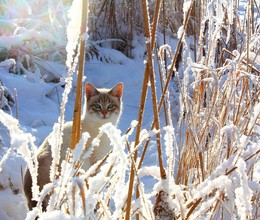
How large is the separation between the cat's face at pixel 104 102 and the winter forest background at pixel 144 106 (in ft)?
0.68

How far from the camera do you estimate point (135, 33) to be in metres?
5.25

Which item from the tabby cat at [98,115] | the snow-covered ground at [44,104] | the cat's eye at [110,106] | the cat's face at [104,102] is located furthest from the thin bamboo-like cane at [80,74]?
the cat's eye at [110,106]

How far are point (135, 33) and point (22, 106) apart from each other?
2103 mm

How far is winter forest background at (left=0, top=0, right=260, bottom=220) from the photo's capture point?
77 centimetres

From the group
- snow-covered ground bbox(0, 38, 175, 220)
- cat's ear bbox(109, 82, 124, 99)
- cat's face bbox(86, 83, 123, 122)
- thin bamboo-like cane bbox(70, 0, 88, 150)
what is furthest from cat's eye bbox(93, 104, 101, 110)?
thin bamboo-like cane bbox(70, 0, 88, 150)

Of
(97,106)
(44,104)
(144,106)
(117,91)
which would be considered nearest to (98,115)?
(97,106)

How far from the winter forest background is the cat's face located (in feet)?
0.68

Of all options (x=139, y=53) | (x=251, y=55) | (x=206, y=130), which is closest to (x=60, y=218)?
(x=206, y=130)

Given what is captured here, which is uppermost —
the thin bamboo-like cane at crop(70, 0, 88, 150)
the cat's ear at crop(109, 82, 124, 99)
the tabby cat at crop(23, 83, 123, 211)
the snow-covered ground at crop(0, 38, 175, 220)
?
the thin bamboo-like cane at crop(70, 0, 88, 150)

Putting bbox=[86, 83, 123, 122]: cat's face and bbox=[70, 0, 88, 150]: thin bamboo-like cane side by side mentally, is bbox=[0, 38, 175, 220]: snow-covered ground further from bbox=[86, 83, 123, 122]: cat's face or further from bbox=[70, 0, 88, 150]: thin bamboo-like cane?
bbox=[70, 0, 88, 150]: thin bamboo-like cane

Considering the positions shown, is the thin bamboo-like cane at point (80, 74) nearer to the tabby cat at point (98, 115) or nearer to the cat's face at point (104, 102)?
the tabby cat at point (98, 115)

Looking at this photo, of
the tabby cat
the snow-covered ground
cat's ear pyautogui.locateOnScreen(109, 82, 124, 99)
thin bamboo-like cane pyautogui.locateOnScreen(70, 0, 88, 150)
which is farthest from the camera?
cat's ear pyautogui.locateOnScreen(109, 82, 124, 99)

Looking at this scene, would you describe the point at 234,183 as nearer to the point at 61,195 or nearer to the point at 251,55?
the point at 61,195

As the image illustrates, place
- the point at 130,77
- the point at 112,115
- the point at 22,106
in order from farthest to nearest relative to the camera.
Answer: the point at 130,77 < the point at 22,106 < the point at 112,115
